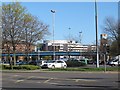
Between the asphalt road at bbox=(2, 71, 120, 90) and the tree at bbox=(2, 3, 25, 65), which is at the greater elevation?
the tree at bbox=(2, 3, 25, 65)

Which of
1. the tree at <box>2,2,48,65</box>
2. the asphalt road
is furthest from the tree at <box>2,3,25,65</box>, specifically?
the asphalt road

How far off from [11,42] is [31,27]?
4349mm

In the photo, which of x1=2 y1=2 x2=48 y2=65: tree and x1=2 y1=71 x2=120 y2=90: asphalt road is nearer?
x1=2 y1=71 x2=120 y2=90: asphalt road

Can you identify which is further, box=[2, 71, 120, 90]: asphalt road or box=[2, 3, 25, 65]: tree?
box=[2, 3, 25, 65]: tree

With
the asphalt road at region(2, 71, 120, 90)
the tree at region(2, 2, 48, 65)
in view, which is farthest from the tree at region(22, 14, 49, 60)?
the asphalt road at region(2, 71, 120, 90)

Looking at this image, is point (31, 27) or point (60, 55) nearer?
point (31, 27)

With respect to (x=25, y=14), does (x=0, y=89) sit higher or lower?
lower

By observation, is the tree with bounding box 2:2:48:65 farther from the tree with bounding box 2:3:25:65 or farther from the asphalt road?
the asphalt road

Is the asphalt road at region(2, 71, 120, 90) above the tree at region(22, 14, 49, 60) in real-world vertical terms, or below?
below

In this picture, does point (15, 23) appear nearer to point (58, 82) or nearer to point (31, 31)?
point (31, 31)

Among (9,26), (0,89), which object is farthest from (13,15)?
(0,89)

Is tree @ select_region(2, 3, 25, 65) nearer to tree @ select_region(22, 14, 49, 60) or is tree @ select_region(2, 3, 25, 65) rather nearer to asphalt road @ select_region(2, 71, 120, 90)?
tree @ select_region(22, 14, 49, 60)

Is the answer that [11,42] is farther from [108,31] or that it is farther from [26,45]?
[108,31]

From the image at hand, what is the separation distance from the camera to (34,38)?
5038 centimetres
